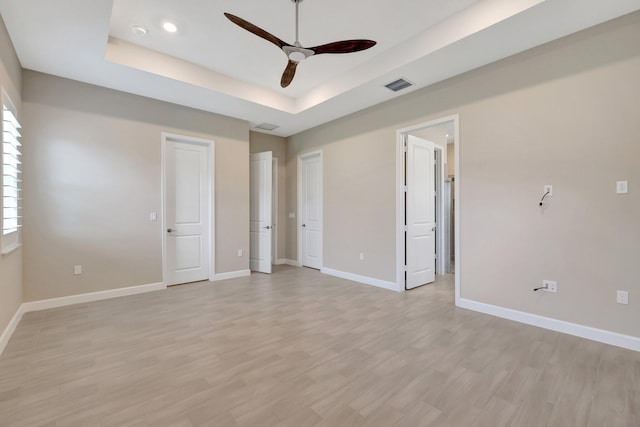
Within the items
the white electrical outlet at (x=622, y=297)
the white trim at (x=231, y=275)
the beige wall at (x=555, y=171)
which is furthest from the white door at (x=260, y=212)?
the white electrical outlet at (x=622, y=297)

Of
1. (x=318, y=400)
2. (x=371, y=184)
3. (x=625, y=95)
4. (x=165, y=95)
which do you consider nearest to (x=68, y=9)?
(x=165, y=95)

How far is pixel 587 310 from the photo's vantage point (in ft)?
8.87

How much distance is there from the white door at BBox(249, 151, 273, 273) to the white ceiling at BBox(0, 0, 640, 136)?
1473 mm

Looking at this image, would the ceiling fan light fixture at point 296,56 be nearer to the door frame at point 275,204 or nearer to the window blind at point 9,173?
the window blind at point 9,173

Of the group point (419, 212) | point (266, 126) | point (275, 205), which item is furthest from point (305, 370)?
point (266, 126)

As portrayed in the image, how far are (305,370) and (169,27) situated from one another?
3674mm

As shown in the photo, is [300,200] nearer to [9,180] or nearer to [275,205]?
[275,205]

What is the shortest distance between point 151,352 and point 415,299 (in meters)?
3.14

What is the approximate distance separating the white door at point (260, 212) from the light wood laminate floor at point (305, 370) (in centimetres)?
209

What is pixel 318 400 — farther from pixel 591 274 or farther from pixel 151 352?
pixel 591 274

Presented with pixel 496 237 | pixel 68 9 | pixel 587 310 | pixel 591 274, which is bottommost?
pixel 587 310

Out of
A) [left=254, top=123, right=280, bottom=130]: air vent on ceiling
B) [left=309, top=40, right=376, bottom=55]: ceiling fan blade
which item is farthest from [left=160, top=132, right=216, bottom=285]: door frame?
[left=309, top=40, right=376, bottom=55]: ceiling fan blade

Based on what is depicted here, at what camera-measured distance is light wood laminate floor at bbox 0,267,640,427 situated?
5.58ft

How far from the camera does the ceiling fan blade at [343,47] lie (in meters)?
2.43
